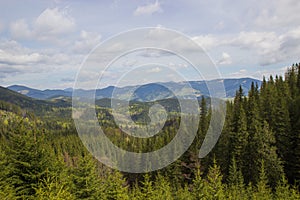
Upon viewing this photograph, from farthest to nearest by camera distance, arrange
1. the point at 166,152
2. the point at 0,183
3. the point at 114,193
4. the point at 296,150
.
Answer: the point at 166,152, the point at 296,150, the point at 114,193, the point at 0,183

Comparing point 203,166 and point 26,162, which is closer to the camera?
point 26,162

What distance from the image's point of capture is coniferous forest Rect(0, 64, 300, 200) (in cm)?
2270

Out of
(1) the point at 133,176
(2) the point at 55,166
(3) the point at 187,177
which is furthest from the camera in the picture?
(1) the point at 133,176

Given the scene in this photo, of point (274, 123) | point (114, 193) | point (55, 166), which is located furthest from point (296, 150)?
point (55, 166)

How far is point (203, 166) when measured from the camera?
6781 cm

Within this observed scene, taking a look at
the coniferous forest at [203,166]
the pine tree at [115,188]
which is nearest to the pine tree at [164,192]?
the coniferous forest at [203,166]

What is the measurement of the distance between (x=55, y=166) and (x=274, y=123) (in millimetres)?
47496

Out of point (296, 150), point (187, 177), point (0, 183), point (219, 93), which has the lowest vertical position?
point (187, 177)

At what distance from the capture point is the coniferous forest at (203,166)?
74.5ft

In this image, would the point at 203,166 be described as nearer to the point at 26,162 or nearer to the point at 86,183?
the point at 86,183

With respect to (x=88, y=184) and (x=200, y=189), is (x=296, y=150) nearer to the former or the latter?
(x=200, y=189)

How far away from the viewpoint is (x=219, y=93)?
20969 millimetres

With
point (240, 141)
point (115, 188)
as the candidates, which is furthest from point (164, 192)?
point (240, 141)

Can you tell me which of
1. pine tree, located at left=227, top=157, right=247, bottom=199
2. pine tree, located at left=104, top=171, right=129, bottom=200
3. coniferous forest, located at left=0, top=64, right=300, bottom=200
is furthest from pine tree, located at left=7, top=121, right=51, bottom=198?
pine tree, located at left=227, top=157, right=247, bottom=199
